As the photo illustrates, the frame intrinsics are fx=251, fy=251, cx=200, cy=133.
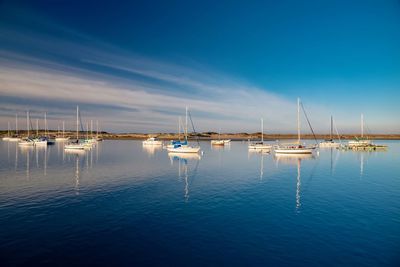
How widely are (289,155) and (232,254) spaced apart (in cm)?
6069

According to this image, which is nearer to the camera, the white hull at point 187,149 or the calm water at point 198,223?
the calm water at point 198,223

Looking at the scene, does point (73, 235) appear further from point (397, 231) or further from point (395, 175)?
point (395, 175)

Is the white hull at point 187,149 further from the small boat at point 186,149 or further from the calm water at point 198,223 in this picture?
the calm water at point 198,223

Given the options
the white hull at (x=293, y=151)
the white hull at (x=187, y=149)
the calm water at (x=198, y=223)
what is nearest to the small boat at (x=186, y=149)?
the white hull at (x=187, y=149)

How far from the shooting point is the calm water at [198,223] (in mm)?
12906

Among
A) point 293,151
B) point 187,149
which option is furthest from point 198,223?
point 293,151

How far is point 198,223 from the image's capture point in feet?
57.9

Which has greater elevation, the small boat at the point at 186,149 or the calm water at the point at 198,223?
the small boat at the point at 186,149

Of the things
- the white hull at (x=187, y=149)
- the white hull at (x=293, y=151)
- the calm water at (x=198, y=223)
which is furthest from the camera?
the white hull at (x=187, y=149)

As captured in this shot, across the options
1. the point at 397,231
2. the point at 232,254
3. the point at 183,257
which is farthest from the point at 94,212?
the point at 397,231

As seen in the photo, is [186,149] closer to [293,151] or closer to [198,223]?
[293,151]

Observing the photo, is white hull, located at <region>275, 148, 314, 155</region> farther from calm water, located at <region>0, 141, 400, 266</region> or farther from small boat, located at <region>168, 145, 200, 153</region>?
calm water, located at <region>0, 141, 400, 266</region>

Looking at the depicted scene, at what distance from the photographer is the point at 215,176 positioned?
36969mm

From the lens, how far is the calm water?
42.3 ft
